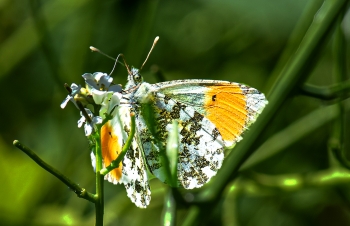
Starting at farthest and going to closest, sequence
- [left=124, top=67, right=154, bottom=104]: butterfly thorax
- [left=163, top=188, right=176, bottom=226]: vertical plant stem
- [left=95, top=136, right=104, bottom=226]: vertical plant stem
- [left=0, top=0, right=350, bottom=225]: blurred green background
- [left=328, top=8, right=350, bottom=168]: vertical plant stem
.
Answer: [left=0, top=0, right=350, bottom=225]: blurred green background
[left=124, top=67, right=154, bottom=104]: butterfly thorax
[left=328, top=8, right=350, bottom=168]: vertical plant stem
[left=163, top=188, right=176, bottom=226]: vertical plant stem
[left=95, top=136, right=104, bottom=226]: vertical plant stem

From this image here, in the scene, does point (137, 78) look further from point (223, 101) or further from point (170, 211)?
point (170, 211)

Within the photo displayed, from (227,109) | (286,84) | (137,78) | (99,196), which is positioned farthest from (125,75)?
(99,196)

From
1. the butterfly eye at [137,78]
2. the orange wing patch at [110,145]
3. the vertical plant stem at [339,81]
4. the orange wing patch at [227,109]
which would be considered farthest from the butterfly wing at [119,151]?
the vertical plant stem at [339,81]

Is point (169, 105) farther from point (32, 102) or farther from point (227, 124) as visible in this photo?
point (32, 102)

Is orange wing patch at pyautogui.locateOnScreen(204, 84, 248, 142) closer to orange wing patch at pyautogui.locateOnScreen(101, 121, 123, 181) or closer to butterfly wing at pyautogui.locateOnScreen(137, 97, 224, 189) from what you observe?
butterfly wing at pyautogui.locateOnScreen(137, 97, 224, 189)

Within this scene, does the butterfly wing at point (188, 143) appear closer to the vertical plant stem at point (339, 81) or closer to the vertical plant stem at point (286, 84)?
the vertical plant stem at point (286, 84)

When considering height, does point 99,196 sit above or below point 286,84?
below

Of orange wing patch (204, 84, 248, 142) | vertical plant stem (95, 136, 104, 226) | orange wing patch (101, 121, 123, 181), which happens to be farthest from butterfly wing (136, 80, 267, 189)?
vertical plant stem (95, 136, 104, 226)

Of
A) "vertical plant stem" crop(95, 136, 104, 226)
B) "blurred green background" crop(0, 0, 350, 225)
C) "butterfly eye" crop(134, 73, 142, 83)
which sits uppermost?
"butterfly eye" crop(134, 73, 142, 83)
